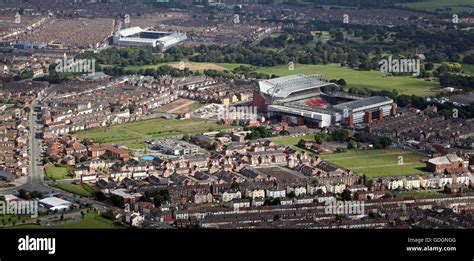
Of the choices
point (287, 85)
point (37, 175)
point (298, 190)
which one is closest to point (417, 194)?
point (298, 190)

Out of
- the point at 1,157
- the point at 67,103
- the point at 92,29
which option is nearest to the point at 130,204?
the point at 1,157

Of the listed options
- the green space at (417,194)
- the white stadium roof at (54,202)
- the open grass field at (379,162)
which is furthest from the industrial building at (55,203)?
the open grass field at (379,162)

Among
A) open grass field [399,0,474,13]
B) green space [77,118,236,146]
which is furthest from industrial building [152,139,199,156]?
open grass field [399,0,474,13]

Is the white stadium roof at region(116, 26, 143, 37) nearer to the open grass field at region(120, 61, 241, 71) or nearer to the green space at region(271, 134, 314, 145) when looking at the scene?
the open grass field at region(120, 61, 241, 71)

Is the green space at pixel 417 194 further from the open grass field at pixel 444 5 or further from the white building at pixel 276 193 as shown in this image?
the open grass field at pixel 444 5

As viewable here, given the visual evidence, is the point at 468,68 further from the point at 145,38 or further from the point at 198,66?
the point at 145,38

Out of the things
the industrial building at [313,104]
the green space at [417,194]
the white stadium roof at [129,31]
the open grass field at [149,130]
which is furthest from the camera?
the white stadium roof at [129,31]
